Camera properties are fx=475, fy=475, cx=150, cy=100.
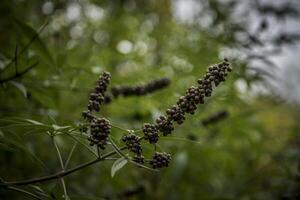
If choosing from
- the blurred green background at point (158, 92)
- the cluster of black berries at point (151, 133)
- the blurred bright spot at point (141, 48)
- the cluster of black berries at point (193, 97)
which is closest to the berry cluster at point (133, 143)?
the cluster of black berries at point (151, 133)

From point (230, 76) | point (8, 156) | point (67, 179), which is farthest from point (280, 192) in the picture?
point (8, 156)

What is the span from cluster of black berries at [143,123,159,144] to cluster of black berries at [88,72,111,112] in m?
0.27

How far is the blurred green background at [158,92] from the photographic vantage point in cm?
372

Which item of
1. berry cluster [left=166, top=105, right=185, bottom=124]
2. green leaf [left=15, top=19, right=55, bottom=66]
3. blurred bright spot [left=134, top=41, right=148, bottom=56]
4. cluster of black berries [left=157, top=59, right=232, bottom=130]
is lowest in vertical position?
berry cluster [left=166, top=105, right=185, bottom=124]

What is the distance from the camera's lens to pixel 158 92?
4.16m

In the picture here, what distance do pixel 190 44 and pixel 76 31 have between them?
1462 millimetres

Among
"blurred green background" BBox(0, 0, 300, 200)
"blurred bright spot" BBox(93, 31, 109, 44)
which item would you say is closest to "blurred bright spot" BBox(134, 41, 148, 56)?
"blurred green background" BBox(0, 0, 300, 200)

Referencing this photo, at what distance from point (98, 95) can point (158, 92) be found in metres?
2.03

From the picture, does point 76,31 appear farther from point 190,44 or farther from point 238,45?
point 238,45

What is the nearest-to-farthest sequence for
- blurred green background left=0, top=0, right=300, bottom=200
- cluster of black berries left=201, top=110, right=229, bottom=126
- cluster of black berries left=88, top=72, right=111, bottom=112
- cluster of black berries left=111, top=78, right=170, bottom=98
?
cluster of black berries left=88, top=72, right=111, bottom=112, cluster of black berries left=111, top=78, right=170, bottom=98, blurred green background left=0, top=0, right=300, bottom=200, cluster of black berries left=201, top=110, right=229, bottom=126

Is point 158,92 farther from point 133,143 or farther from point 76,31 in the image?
point 133,143

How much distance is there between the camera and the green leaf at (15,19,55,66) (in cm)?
249

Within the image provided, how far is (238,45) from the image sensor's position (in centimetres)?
417

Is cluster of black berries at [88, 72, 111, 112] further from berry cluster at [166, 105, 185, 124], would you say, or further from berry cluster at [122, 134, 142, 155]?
berry cluster at [166, 105, 185, 124]
